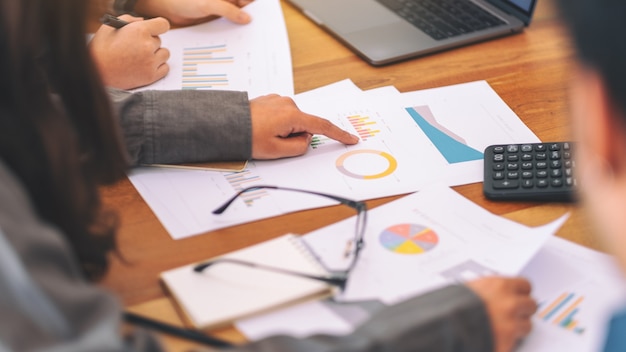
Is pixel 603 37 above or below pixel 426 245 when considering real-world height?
above

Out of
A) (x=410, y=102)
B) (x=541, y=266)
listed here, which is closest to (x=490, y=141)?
(x=410, y=102)

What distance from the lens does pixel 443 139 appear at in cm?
114

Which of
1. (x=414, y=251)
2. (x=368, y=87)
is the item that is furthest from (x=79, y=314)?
(x=368, y=87)

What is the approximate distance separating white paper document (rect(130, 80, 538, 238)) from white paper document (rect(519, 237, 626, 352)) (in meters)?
0.19

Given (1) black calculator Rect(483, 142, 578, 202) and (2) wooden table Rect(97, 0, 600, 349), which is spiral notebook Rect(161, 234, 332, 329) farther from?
(1) black calculator Rect(483, 142, 578, 202)

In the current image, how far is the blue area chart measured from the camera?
1108 millimetres

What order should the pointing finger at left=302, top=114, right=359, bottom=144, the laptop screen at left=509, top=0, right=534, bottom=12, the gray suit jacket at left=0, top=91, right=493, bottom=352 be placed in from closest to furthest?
the gray suit jacket at left=0, top=91, right=493, bottom=352, the pointing finger at left=302, top=114, right=359, bottom=144, the laptop screen at left=509, top=0, right=534, bottom=12

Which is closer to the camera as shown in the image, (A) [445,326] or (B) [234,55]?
(A) [445,326]

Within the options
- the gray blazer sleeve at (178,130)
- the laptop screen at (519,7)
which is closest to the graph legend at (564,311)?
the gray blazer sleeve at (178,130)

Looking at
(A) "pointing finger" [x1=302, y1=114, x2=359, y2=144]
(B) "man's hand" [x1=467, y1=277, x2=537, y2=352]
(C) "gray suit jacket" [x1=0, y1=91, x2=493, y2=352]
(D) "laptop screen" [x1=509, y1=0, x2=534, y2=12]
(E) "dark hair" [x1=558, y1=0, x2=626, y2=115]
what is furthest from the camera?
(D) "laptop screen" [x1=509, y1=0, x2=534, y2=12]

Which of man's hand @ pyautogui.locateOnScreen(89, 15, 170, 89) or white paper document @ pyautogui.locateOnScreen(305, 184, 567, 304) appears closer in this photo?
white paper document @ pyautogui.locateOnScreen(305, 184, 567, 304)

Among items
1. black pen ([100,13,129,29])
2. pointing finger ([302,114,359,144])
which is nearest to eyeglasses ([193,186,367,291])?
pointing finger ([302,114,359,144])

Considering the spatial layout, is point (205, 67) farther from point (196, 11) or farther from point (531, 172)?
point (531, 172)

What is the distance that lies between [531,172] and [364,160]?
0.21 meters
